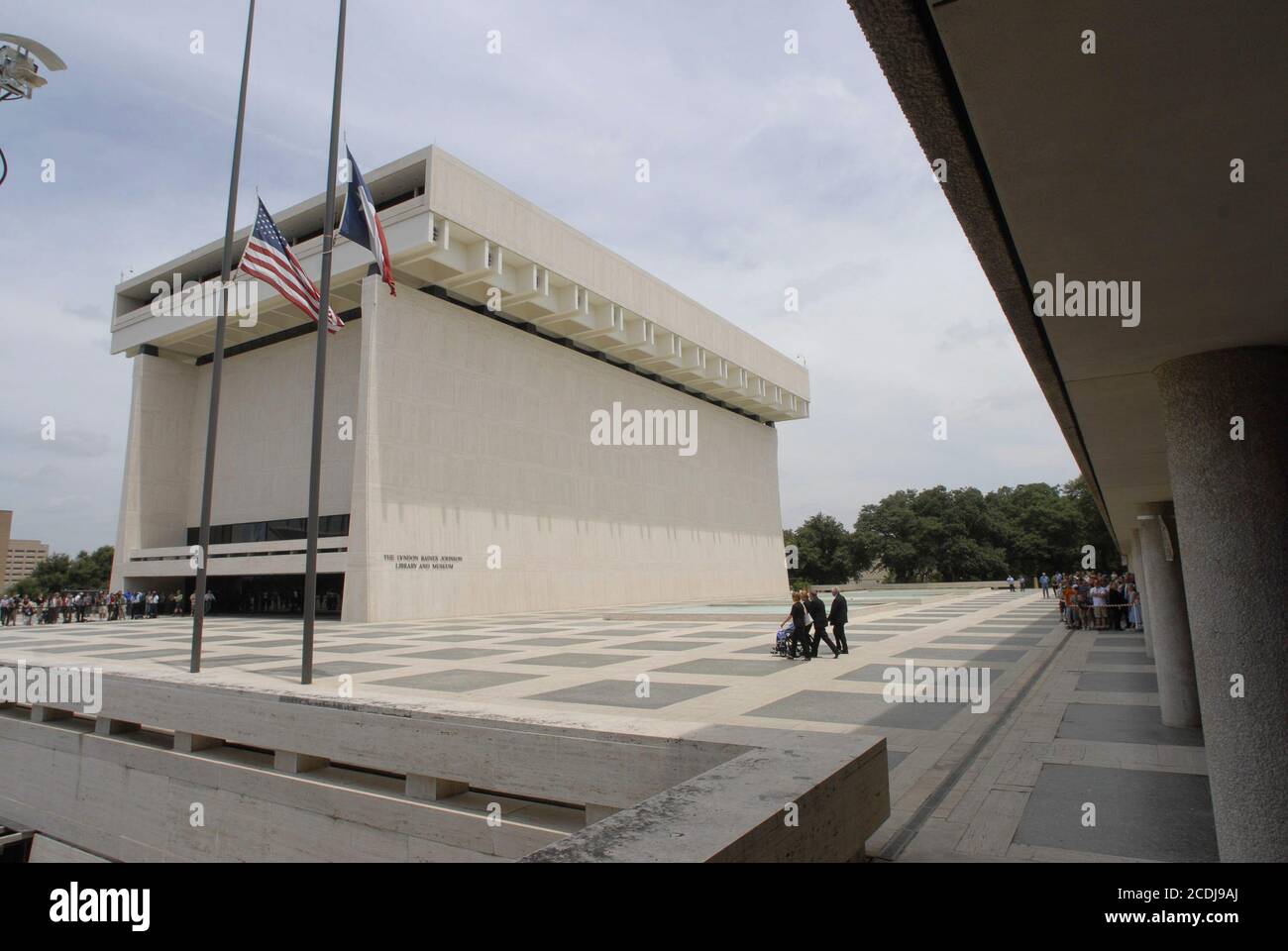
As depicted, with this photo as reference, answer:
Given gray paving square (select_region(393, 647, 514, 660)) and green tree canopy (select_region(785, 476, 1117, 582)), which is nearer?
gray paving square (select_region(393, 647, 514, 660))

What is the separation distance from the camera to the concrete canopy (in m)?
2.05

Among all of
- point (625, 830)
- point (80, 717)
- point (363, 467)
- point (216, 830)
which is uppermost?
point (363, 467)

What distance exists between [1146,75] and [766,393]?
59063 millimetres

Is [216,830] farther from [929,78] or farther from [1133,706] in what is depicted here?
[1133,706]

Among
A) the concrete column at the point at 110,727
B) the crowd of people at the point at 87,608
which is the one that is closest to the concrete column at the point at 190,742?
the concrete column at the point at 110,727

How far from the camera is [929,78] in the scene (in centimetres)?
229

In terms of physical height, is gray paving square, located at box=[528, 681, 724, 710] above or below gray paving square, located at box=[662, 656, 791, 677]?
above

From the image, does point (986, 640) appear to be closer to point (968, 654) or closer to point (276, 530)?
point (968, 654)

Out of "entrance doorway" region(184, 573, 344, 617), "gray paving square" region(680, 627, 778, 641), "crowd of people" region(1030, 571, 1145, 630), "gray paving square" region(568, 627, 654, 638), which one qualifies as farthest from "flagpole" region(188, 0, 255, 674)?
"entrance doorway" region(184, 573, 344, 617)

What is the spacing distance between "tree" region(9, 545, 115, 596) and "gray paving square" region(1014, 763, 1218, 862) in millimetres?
97273

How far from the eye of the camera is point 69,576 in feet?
274

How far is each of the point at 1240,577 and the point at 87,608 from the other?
4565cm

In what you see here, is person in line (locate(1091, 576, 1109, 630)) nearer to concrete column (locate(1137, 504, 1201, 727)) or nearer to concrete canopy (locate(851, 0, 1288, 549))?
concrete column (locate(1137, 504, 1201, 727))
